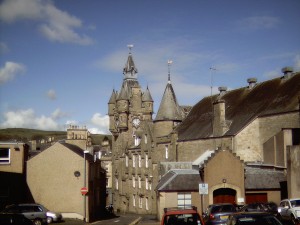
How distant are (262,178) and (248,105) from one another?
1323 centimetres

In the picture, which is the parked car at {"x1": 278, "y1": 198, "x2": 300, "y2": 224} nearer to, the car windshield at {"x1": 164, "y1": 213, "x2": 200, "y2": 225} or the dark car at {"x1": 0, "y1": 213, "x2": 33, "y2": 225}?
Answer: the car windshield at {"x1": 164, "y1": 213, "x2": 200, "y2": 225}

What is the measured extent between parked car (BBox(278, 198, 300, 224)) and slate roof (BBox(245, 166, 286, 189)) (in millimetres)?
7892

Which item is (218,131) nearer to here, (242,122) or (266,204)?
(242,122)

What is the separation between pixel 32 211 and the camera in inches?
1177

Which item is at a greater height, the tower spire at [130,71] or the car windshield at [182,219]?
the tower spire at [130,71]

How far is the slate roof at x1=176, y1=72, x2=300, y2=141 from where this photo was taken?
41.4 meters

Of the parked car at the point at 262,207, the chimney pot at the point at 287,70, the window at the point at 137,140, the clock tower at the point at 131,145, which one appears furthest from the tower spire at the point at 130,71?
the parked car at the point at 262,207

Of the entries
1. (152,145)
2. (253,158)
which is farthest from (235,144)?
(152,145)

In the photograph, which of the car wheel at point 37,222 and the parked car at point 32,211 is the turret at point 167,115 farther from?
the car wheel at point 37,222

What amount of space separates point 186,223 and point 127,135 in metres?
60.5

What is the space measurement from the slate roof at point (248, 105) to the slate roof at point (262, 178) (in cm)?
717

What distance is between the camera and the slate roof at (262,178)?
34.3 m

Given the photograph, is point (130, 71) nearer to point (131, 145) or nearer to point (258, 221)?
point (131, 145)

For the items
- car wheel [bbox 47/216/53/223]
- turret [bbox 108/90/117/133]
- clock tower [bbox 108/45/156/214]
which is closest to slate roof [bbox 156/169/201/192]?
car wheel [bbox 47/216/53/223]
